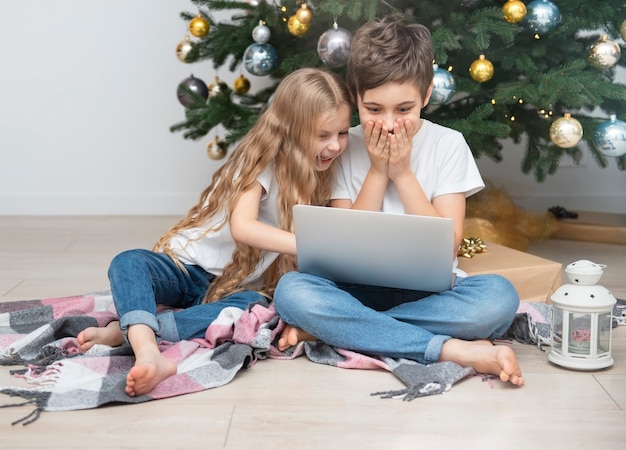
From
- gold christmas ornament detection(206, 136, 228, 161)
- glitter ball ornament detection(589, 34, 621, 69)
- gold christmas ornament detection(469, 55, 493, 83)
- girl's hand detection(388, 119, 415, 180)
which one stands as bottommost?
gold christmas ornament detection(206, 136, 228, 161)

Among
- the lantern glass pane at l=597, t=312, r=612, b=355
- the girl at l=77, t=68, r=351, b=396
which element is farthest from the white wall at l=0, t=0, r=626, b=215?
the lantern glass pane at l=597, t=312, r=612, b=355

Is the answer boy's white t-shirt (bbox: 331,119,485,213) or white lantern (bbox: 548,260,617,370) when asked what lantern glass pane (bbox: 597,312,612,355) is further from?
boy's white t-shirt (bbox: 331,119,485,213)

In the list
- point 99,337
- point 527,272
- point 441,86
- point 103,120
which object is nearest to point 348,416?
point 99,337

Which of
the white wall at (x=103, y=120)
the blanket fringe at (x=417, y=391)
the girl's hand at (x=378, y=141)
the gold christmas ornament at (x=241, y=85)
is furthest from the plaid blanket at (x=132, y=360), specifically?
the white wall at (x=103, y=120)

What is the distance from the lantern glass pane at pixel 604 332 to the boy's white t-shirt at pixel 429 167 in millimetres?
328

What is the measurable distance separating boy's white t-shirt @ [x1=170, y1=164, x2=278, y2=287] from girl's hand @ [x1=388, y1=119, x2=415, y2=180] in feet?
0.87

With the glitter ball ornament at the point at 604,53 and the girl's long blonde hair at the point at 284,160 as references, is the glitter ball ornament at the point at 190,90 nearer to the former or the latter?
the girl's long blonde hair at the point at 284,160

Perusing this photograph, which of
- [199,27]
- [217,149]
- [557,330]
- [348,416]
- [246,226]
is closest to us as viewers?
[348,416]

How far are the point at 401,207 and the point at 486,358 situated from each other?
1.38 ft

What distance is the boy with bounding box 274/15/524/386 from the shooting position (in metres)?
1.45

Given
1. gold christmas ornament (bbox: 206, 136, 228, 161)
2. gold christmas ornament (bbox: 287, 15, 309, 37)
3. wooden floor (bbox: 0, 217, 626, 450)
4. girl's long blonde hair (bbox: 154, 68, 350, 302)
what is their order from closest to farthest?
1. wooden floor (bbox: 0, 217, 626, 450)
2. girl's long blonde hair (bbox: 154, 68, 350, 302)
3. gold christmas ornament (bbox: 287, 15, 309, 37)
4. gold christmas ornament (bbox: 206, 136, 228, 161)

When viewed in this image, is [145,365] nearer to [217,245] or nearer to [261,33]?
[217,245]

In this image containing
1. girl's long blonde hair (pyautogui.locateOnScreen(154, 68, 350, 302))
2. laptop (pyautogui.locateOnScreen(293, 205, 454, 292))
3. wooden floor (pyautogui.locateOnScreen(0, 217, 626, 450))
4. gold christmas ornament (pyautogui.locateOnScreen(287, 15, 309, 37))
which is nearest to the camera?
wooden floor (pyautogui.locateOnScreen(0, 217, 626, 450))

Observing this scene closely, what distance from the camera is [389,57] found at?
5.07 feet
